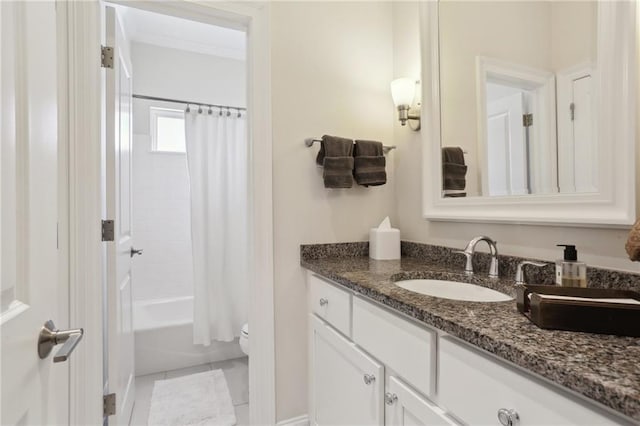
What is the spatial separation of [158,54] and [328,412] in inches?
118

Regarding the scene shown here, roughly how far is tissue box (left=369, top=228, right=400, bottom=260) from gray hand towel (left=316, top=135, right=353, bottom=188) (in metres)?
0.29

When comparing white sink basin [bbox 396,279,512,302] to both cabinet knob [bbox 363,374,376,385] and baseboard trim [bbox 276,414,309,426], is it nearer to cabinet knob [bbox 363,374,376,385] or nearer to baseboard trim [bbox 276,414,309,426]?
cabinet knob [bbox 363,374,376,385]

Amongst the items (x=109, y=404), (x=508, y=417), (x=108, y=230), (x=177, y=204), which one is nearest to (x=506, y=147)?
(x=508, y=417)

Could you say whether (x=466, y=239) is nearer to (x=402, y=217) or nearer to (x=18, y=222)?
(x=402, y=217)

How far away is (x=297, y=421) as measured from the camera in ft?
5.29

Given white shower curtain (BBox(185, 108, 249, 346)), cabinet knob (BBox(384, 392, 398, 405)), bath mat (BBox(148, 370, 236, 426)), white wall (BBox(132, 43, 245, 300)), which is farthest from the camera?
white wall (BBox(132, 43, 245, 300))

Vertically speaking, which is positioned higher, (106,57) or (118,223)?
(106,57)

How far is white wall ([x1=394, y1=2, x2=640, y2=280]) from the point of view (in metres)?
0.97

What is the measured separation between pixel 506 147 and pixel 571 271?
54 centimetres

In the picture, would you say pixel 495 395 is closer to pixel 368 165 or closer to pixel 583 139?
pixel 583 139

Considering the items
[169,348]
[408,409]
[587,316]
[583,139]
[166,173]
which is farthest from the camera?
[166,173]

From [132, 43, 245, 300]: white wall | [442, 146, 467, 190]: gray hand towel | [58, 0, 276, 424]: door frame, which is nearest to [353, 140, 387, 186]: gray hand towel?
[442, 146, 467, 190]: gray hand towel

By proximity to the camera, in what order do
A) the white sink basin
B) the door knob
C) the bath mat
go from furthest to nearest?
the bath mat
the white sink basin
the door knob

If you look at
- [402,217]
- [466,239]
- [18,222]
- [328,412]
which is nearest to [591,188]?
[466,239]
